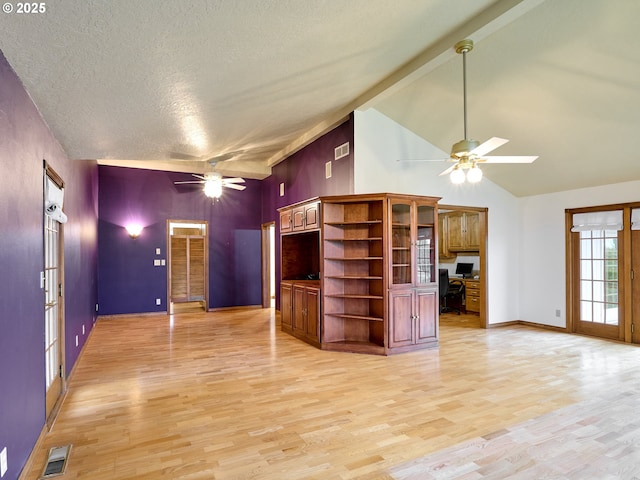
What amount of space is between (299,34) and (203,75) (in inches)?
31.2

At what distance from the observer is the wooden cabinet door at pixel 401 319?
4.86 metres

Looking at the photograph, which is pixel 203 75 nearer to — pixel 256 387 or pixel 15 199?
pixel 15 199

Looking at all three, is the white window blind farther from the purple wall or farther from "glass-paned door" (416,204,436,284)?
the purple wall

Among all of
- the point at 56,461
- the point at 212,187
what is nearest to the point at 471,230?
the point at 212,187

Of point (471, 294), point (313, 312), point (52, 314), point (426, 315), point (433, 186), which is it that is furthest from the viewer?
point (471, 294)

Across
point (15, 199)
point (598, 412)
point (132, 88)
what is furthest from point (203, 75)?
point (598, 412)

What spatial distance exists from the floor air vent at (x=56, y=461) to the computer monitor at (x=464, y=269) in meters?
7.84

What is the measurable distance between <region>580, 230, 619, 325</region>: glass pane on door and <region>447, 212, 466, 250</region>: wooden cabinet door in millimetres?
2462

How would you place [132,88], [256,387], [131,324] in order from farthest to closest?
[131,324]
[256,387]
[132,88]

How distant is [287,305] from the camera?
618 centimetres

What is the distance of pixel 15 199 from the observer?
217 cm

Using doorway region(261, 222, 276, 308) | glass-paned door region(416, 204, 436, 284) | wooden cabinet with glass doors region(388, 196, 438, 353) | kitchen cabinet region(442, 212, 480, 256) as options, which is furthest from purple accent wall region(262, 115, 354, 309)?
kitchen cabinet region(442, 212, 480, 256)

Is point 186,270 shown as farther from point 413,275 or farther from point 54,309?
point 413,275

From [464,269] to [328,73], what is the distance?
A: 20.5 ft
